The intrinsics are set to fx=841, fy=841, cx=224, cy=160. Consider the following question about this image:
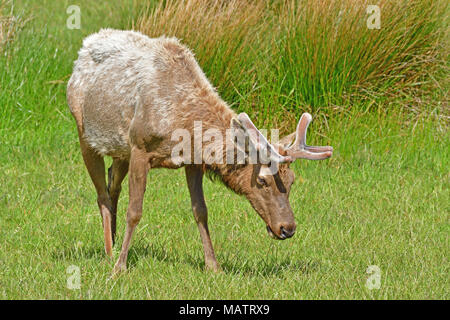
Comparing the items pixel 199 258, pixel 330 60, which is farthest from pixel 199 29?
pixel 199 258

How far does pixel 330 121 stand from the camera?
9.94 m

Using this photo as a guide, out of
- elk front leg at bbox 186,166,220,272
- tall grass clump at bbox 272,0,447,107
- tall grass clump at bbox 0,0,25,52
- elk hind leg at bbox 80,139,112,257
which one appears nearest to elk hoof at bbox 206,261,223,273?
elk front leg at bbox 186,166,220,272

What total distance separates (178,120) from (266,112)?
4.08 m

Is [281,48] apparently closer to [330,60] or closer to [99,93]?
[330,60]

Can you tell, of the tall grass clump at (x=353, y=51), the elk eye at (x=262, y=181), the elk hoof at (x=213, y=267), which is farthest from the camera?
the tall grass clump at (x=353, y=51)

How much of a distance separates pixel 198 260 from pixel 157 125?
1221mm

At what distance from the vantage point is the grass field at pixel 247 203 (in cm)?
602

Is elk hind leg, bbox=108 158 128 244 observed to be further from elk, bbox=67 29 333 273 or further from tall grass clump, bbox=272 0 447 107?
tall grass clump, bbox=272 0 447 107

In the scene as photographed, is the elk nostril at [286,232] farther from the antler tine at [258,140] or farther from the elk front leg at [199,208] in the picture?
the elk front leg at [199,208]

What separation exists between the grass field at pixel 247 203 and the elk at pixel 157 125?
0.43 m

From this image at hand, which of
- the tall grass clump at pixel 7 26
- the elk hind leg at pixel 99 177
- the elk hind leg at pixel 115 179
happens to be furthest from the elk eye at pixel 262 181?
the tall grass clump at pixel 7 26

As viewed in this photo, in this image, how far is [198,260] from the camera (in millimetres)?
6664

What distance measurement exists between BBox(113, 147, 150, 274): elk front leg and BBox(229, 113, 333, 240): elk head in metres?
0.84

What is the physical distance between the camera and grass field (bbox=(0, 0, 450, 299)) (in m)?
6.02
